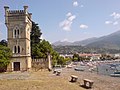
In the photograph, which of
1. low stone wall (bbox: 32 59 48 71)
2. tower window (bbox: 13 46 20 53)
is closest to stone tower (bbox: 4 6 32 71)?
tower window (bbox: 13 46 20 53)

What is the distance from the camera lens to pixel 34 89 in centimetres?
2397

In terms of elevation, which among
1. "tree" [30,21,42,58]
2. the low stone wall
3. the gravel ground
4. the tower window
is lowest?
the gravel ground

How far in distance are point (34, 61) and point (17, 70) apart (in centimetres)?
Result: 538

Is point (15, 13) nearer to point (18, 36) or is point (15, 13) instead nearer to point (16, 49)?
point (18, 36)

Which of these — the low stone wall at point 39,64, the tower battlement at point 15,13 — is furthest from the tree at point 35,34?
the tower battlement at point 15,13

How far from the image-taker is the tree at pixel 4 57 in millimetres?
45272

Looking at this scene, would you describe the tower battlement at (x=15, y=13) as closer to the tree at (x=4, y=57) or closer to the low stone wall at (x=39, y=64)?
the tree at (x=4, y=57)

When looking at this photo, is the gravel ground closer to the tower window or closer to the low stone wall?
the tower window

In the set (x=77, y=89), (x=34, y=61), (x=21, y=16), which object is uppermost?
(x=21, y=16)

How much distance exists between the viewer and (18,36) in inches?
1932

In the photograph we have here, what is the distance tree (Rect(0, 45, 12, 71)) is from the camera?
45.3 metres

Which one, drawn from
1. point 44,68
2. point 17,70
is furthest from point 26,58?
point 44,68

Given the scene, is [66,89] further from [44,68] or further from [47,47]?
[47,47]

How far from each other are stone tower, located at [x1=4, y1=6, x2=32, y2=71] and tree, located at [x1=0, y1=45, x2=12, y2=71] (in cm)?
133
